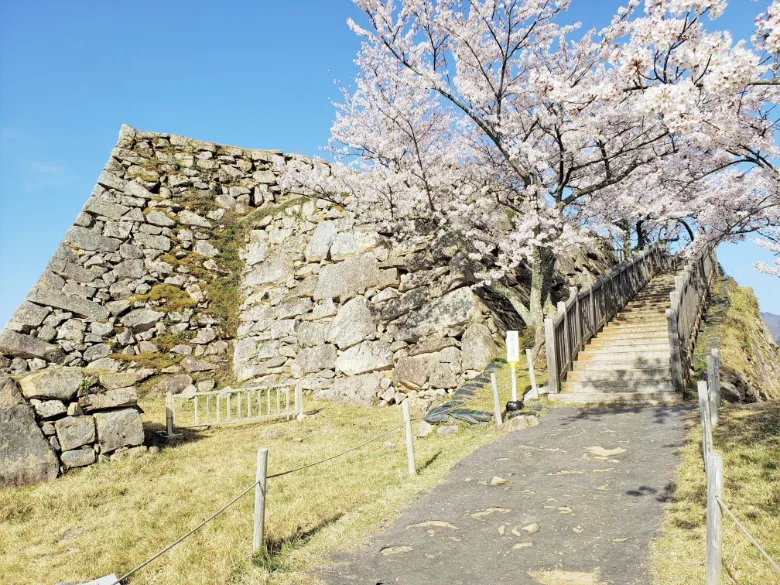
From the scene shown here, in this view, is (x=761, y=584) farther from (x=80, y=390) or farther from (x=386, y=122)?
(x=386, y=122)

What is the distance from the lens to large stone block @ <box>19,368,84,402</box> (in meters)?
8.69

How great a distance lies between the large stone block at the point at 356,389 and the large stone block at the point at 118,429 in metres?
6.15

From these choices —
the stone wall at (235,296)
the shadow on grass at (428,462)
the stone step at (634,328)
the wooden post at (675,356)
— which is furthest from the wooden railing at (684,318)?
the shadow on grass at (428,462)

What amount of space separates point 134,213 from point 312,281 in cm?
685

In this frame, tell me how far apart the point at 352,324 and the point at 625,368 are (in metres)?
7.73

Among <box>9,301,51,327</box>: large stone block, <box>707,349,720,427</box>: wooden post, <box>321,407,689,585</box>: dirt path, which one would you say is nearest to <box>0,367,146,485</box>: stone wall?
<box>321,407,689,585</box>: dirt path

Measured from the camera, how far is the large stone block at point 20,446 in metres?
7.92

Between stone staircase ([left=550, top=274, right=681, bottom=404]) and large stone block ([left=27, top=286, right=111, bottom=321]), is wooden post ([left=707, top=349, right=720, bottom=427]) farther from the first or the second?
large stone block ([left=27, top=286, right=111, bottom=321])

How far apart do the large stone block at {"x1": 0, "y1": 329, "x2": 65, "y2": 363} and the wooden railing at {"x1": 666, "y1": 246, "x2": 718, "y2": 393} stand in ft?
53.0

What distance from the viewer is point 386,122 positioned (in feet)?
46.6

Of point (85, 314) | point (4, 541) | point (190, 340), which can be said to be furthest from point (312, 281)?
point (4, 541)

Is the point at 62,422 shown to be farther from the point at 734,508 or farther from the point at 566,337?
the point at 566,337

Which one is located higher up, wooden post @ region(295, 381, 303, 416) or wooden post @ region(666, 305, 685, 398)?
wooden post @ region(666, 305, 685, 398)

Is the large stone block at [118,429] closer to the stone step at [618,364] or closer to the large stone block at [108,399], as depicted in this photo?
the large stone block at [108,399]
